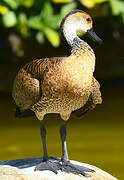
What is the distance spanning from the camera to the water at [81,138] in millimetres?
7535

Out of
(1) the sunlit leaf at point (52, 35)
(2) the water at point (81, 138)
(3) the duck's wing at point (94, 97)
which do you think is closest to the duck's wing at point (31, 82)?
(3) the duck's wing at point (94, 97)

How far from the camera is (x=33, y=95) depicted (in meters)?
5.28

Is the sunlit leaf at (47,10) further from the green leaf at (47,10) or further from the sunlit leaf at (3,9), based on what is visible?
the sunlit leaf at (3,9)

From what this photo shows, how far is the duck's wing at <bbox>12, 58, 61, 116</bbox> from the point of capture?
17.2 feet

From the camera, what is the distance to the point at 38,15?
9219 millimetres

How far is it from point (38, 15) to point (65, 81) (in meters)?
4.24

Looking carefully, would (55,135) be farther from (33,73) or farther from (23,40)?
(33,73)

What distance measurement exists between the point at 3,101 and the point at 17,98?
4518mm

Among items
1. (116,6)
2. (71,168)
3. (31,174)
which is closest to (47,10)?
(116,6)

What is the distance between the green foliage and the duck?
10.5 ft

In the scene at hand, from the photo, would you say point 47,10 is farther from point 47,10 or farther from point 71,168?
point 71,168

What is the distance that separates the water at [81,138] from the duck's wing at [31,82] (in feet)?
6.14

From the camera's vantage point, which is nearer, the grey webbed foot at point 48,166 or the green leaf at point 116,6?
the grey webbed foot at point 48,166

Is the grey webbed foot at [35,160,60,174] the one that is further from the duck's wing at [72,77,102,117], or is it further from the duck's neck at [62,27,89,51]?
the duck's neck at [62,27,89,51]
